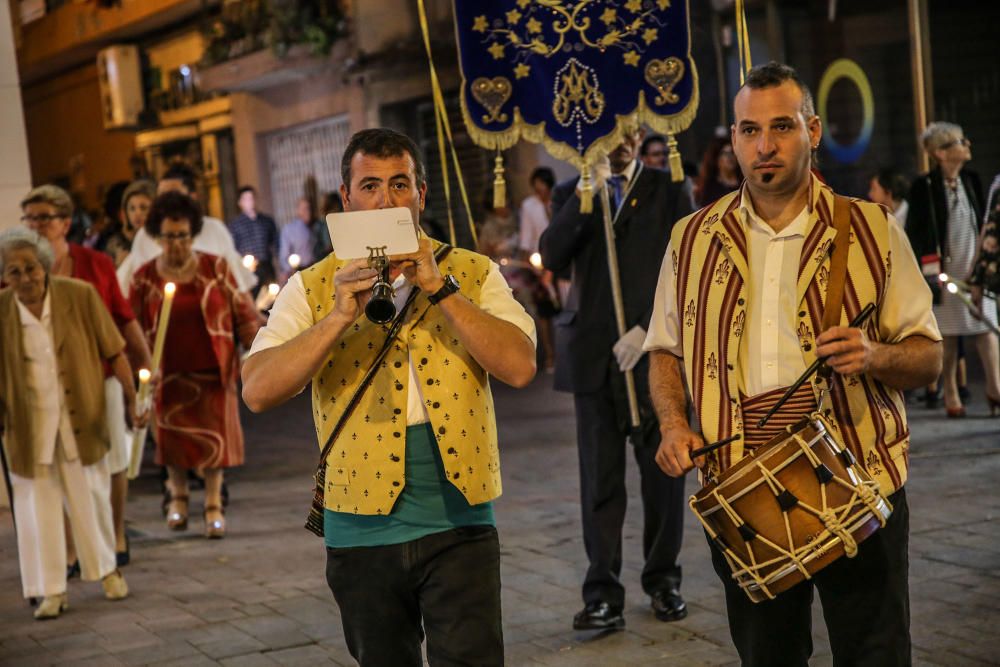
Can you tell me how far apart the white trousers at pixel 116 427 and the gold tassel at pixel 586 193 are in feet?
10.6

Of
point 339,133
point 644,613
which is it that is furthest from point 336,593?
point 339,133

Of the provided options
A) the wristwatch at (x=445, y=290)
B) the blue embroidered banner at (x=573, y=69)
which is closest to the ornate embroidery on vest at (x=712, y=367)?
the wristwatch at (x=445, y=290)

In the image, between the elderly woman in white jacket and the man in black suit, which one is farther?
the elderly woman in white jacket

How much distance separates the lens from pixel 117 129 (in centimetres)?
3161

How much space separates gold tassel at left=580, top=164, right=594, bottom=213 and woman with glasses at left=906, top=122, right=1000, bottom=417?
18.2 feet

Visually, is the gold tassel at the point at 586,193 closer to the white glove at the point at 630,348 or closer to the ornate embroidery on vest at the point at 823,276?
the white glove at the point at 630,348

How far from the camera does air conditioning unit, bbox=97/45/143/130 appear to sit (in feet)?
102

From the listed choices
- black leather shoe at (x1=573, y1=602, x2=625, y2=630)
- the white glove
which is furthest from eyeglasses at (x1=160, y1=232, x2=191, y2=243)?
black leather shoe at (x1=573, y1=602, x2=625, y2=630)

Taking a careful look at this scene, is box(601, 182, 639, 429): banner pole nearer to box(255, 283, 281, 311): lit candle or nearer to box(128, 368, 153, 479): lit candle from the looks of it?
box(255, 283, 281, 311): lit candle

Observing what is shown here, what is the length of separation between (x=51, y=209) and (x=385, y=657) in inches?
196

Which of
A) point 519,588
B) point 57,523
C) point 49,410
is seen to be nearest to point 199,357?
point 49,410

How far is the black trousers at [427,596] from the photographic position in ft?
13.4

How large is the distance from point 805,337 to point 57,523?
196 inches

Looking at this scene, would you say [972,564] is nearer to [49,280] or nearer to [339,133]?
[49,280]
